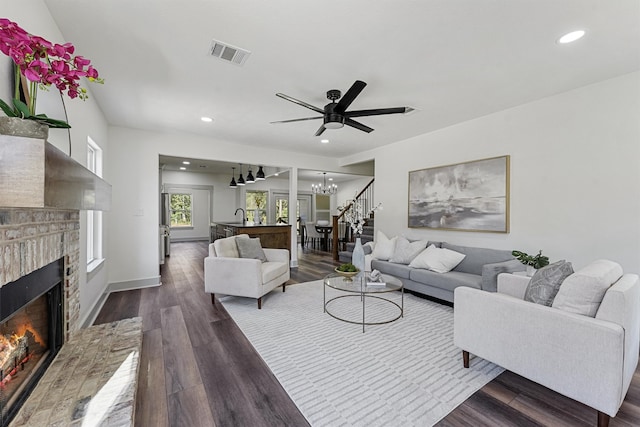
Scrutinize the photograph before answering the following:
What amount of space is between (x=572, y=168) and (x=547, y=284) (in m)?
1.98

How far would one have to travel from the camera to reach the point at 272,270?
3.62 meters

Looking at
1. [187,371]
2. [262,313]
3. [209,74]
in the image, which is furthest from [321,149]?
[187,371]

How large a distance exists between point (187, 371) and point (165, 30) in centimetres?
258

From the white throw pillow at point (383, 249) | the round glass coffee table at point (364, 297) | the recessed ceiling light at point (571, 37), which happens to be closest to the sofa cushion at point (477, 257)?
the white throw pillow at point (383, 249)

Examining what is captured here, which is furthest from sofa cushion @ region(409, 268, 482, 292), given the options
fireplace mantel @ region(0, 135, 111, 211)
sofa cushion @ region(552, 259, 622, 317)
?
fireplace mantel @ region(0, 135, 111, 211)

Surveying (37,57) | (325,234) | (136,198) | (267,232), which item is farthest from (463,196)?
(136,198)

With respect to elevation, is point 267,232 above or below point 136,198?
below

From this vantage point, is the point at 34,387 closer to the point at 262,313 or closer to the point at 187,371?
the point at 187,371

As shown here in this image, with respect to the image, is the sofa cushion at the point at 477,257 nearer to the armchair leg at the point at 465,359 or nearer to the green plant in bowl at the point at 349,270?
the green plant in bowl at the point at 349,270

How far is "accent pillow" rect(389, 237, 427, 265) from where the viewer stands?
13.6ft

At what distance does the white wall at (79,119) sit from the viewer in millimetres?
1430

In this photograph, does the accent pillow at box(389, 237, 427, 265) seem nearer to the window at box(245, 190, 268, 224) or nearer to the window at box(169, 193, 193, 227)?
the window at box(245, 190, 268, 224)

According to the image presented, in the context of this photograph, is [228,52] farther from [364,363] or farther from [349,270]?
[364,363]

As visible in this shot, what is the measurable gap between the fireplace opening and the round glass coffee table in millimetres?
2241
